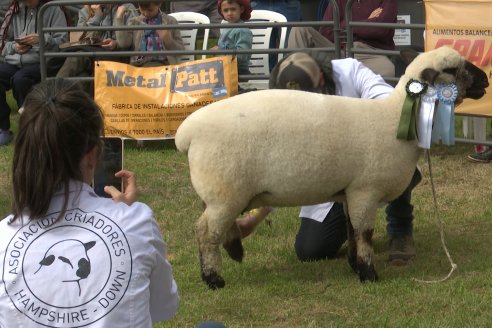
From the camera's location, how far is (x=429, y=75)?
4855mm

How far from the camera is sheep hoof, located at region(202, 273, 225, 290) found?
502 cm

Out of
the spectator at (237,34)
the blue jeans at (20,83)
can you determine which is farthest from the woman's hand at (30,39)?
the spectator at (237,34)

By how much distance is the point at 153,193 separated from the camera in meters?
7.36

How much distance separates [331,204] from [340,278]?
1.71 ft

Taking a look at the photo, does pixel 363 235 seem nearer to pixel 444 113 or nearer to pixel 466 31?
pixel 444 113

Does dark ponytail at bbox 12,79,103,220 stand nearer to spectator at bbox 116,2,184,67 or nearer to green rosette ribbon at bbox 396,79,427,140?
green rosette ribbon at bbox 396,79,427,140

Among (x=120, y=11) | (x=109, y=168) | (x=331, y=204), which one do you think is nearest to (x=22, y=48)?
(x=120, y=11)

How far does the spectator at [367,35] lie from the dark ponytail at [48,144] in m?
6.14

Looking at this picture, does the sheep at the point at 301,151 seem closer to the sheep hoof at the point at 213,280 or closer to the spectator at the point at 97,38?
the sheep hoof at the point at 213,280

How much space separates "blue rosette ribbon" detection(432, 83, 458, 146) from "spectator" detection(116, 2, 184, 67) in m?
4.30

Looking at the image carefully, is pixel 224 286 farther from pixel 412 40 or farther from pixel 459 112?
pixel 412 40

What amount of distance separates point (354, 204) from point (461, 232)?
145cm

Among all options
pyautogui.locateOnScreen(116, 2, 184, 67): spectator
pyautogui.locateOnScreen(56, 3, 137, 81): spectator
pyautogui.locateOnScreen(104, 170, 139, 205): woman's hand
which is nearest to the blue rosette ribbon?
pyautogui.locateOnScreen(104, 170, 139, 205): woman's hand

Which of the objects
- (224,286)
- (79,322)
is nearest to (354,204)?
(224,286)
